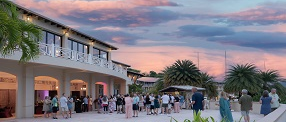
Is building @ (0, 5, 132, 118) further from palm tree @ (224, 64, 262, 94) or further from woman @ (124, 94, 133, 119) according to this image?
palm tree @ (224, 64, 262, 94)

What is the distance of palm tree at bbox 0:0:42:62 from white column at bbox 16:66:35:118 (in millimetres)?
8855

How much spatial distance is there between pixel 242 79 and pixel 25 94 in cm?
2331

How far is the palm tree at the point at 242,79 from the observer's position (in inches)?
1522

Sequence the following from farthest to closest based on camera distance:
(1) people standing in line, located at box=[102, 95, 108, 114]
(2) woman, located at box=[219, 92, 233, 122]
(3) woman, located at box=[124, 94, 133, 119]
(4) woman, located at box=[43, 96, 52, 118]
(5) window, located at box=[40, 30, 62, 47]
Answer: (1) people standing in line, located at box=[102, 95, 108, 114] < (5) window, located at box=[40, 30, 62, 47] < (3) woman, located at box=[124, 94, 133, 119] < (4) woman, located at box=[43, 96, 52, 118] < (2) woman, located at box=[219, 92, 233, 122]

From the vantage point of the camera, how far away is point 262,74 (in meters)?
44.0

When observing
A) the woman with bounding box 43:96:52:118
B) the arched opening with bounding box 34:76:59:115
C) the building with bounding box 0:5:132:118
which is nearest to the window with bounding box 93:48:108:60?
the building with bounding box 0:5:132:118

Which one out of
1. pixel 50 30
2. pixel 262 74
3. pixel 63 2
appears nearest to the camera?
pixel 50 30

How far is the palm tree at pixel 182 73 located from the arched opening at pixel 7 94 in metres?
23.4

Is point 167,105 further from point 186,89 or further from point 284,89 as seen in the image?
point 284,89

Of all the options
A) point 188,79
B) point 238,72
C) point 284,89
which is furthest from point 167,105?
point 284,89

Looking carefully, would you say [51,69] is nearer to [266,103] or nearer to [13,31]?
[13,31]

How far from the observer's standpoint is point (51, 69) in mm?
26484

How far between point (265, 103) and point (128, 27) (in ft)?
70.2

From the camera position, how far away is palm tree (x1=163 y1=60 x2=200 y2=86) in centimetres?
4606
